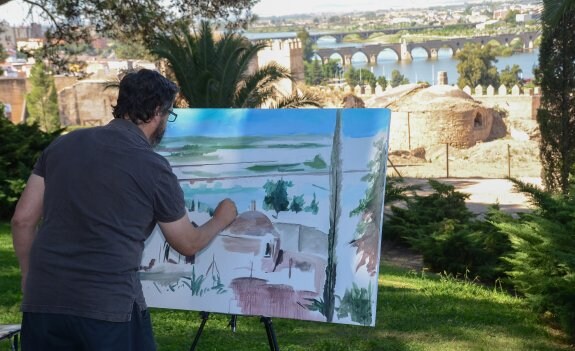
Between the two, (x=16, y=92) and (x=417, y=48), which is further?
(x=417, y=48)

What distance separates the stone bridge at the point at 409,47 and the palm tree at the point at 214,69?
335ft

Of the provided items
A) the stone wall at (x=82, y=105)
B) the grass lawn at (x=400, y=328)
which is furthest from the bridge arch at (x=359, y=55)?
the grass lawn at (x=400, y=328)

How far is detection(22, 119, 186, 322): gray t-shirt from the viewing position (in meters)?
2.79

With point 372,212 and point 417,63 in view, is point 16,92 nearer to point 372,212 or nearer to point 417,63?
point 372,212

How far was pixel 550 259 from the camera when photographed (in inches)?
250

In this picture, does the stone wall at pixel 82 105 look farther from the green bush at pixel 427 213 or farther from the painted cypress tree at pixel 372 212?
the painted cypress tree at pixel 372 212

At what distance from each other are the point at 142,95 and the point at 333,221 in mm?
1349

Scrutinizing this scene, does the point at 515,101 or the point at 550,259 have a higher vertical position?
the point at 550,259

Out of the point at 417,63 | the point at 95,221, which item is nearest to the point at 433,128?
the point at 95,221

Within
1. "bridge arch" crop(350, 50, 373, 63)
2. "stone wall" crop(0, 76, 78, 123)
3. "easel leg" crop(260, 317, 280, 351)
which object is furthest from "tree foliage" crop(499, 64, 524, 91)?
"easel leg" crop(260, 317, 280, 351)

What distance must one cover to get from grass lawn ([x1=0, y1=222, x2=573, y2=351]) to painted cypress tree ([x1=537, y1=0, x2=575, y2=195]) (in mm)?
8890

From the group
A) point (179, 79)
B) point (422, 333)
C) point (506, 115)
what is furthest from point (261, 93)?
point (506, 115)

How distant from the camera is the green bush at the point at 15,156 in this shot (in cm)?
1228

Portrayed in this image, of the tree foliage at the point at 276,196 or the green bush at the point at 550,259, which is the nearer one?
the tree foliage at the point at 276,196
